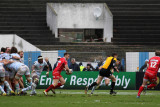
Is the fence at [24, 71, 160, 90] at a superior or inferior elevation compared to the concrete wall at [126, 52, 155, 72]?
inferior

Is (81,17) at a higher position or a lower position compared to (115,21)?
higher

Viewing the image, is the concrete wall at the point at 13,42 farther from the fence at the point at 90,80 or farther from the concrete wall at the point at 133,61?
the concrete wall at the point at 133,61

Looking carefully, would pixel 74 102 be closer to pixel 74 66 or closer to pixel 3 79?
pixel 3 79

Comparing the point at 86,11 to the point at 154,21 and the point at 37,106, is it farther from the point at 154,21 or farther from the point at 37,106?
the point at 37,106

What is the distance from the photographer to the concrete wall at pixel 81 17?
35812 millimetres

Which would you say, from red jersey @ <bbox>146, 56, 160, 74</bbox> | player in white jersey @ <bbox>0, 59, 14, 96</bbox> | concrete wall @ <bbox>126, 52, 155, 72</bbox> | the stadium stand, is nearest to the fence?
concrete wall @ <bbox>126, 52, 155, 72</bbox>

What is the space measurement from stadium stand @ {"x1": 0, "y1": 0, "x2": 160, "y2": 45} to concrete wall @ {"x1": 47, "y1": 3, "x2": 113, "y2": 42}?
2.99ft

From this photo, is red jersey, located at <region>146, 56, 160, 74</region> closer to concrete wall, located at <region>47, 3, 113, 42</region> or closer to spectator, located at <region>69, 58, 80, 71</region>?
spectator, located at <region>69, 58, 80, 71</region>

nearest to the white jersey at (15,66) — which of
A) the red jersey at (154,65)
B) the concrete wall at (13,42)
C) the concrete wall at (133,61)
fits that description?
the red jersey at (154,65)

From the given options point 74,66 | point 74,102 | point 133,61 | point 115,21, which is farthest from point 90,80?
point 74,102

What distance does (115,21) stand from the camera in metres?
36.7

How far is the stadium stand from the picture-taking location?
35000mm

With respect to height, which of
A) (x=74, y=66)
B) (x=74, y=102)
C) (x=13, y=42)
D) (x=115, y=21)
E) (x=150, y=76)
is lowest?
(x=74, y=102)

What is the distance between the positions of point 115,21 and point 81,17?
9.35 ft
